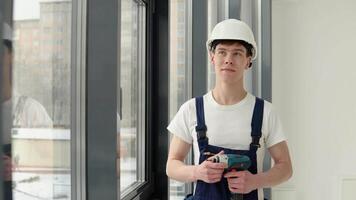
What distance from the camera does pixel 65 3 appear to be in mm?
1365

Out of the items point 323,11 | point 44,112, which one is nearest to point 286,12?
point 323,11

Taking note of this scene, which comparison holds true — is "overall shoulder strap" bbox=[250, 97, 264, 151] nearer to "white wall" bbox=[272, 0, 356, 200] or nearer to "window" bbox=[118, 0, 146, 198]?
"window" bbox=[118, 0, 146, 198]

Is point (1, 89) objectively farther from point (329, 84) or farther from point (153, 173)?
point (329, 84)

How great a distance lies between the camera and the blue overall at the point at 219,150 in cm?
137

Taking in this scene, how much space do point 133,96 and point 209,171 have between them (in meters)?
1.20

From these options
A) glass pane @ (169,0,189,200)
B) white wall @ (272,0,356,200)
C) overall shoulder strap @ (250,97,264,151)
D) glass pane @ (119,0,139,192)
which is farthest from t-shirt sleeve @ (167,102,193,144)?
white wall @ (272,0,356,200)

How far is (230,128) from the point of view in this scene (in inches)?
55.0

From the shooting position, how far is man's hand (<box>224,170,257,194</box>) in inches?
51.7

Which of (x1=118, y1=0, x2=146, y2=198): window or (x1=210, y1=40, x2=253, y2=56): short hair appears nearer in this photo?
(x1=210, y1=40, x2=253, y2=56): short hair

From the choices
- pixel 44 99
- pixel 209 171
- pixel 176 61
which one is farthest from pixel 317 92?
pixel 44 99

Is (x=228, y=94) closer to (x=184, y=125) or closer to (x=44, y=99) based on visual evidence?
(x=184, y=125)

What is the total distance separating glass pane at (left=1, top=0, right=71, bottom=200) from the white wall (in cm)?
302

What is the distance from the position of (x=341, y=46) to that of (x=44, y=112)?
11.4 ft

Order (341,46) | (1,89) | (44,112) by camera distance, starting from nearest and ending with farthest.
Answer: (1,89) → (44,112) → (341,46)
